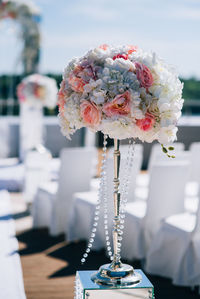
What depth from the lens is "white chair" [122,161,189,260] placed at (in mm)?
3910

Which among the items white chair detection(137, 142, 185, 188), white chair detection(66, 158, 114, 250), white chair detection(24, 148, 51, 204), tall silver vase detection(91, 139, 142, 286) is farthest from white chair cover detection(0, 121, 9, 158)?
tall silver vase detection(91, 139, 142, 286)

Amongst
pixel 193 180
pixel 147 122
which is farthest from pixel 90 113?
pixel 193 180

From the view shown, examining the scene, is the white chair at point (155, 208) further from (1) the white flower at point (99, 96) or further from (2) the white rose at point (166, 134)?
(1) the white flower at point (99, 96)

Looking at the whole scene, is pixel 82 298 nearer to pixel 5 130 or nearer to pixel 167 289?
pixel 167 289

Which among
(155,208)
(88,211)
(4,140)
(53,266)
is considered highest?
(4,140)

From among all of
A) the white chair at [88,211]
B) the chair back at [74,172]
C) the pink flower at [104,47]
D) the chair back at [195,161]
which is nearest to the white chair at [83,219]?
the white chair at [88,211]

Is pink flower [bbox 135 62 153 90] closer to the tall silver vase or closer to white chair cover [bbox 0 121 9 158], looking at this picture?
the tall silver vase

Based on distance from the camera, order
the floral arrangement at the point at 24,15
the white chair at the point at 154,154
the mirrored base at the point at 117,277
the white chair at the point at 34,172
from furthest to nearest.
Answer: the floral arrangement at the point at 24,15, the white chair at the point at 34,172, the white chair at the point at 154,154, the mirrored base at the point at 117,277

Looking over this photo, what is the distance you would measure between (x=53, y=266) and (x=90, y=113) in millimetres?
2367

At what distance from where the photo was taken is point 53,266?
13.2 feet

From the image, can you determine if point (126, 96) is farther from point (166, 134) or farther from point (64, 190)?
point (64, 190)

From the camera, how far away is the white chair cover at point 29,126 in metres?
7.18

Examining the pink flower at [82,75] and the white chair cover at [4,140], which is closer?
the pink flower at [82,75]

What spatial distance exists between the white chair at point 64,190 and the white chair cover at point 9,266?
1.60 ft
